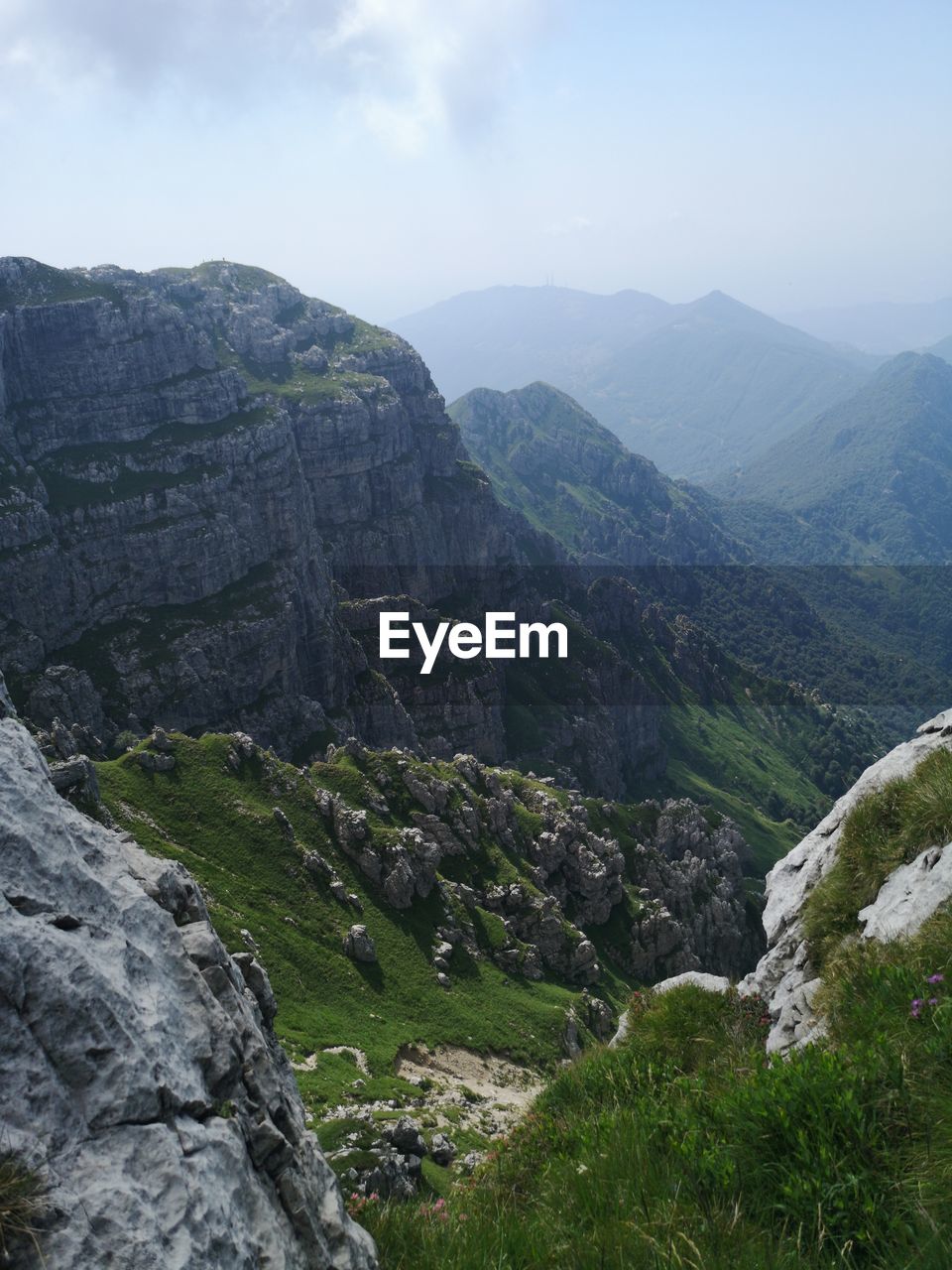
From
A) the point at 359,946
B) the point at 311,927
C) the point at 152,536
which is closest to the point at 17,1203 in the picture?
the point at 359,946

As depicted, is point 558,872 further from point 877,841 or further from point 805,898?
point 877,841

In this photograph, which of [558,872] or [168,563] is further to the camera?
[168,563]

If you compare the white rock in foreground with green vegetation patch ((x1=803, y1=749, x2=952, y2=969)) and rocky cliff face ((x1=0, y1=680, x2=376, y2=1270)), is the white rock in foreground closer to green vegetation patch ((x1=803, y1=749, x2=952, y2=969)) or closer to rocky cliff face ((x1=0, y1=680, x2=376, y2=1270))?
green vegetation patch ((x1=803, y1=749, x2=952, y2=969))

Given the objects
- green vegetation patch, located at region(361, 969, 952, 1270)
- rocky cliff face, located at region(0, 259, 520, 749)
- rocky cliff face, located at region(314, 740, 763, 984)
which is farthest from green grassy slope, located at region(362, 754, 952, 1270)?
rocky cliff face, located at region(0, 259, 520, 749)

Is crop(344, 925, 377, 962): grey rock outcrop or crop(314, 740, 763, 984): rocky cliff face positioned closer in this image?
crop(344, 925, 377, 962): grey rock outcrop

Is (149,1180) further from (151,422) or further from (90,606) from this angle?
(151,422)
